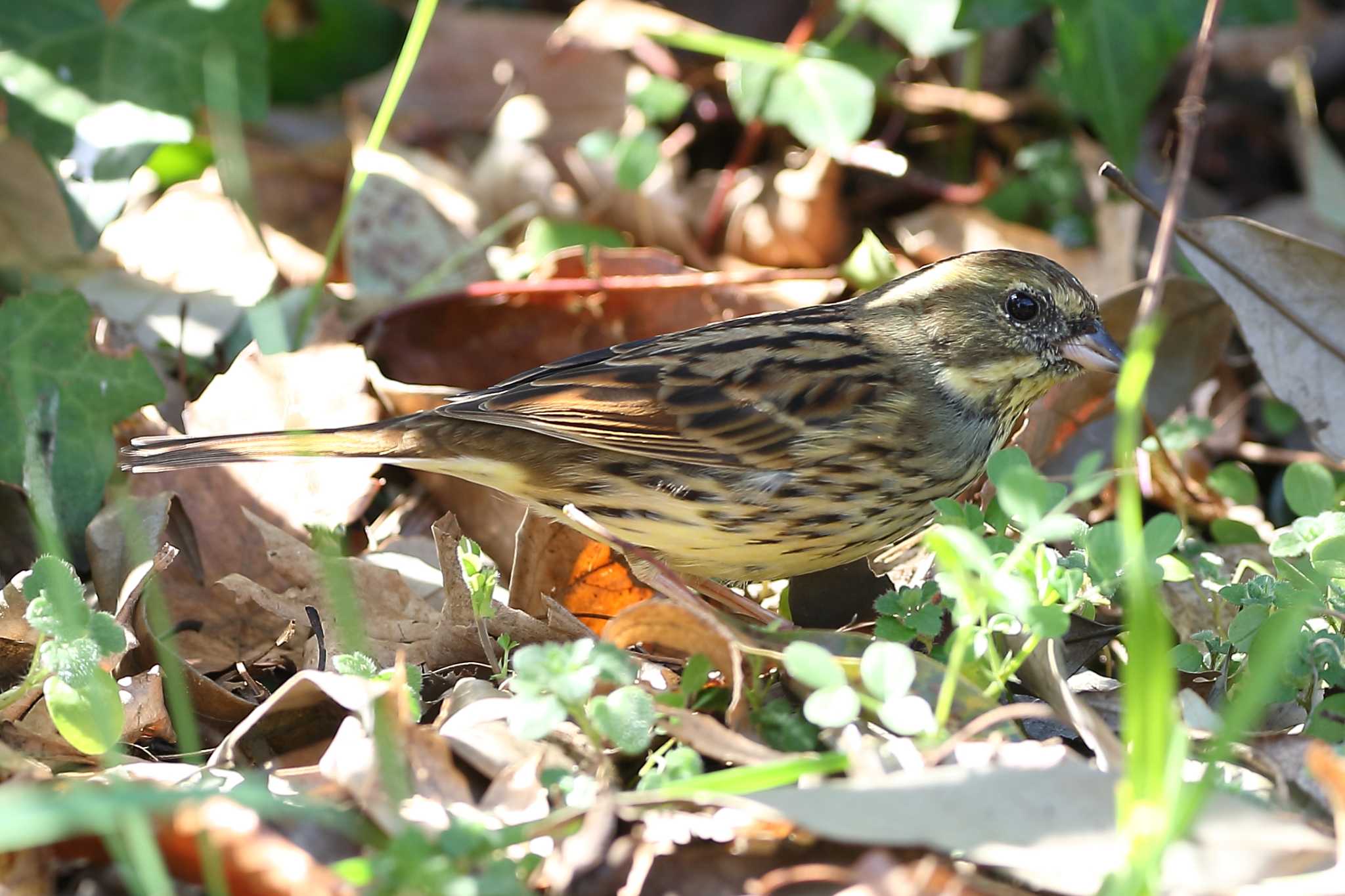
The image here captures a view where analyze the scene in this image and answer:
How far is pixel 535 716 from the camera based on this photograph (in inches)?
80.3

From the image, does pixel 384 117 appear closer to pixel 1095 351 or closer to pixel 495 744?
pixel 1095 351

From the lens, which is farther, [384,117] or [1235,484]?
[384,117]

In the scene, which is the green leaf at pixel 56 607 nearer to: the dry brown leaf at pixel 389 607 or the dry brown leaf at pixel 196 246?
the dry brown leaf at pixel 389 607

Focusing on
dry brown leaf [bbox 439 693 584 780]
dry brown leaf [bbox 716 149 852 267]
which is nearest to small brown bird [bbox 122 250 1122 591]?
dry brown leaf [bbox 439 693 584 780]

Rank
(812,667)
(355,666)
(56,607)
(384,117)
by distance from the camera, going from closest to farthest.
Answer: (812,667) < (56,607) < (355,666) < (384,117)

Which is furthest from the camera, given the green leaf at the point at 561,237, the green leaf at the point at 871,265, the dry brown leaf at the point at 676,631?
the green leaf at the point at 561,237

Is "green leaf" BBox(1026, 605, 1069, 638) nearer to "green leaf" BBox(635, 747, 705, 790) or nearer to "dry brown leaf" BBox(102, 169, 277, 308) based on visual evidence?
"green leaf" BBox(635, 747, 705, 790)

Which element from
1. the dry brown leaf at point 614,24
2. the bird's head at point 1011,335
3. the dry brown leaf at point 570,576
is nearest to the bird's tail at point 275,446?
the dry brown leaf at point 570,576

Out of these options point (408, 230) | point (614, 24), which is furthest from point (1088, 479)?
point (614, 24)

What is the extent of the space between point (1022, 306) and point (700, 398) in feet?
2.58

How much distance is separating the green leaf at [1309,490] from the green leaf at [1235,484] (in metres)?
0.53

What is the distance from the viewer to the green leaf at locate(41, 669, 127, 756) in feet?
7.55

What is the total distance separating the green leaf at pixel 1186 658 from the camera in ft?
8.46

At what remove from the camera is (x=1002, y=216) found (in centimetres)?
480
